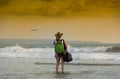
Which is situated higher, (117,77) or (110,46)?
(110,46)

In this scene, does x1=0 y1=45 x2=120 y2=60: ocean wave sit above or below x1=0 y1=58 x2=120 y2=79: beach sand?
above

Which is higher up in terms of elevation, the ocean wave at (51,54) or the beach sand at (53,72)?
the ocean wave at (51,54)

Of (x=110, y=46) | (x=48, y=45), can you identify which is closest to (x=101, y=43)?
(x=110, y=46)

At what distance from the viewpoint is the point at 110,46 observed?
5756cm

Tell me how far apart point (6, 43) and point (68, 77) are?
1760 inches

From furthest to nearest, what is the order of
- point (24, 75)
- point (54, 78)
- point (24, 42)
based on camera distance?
point (24, 42) → point (24, 75) → point (54, 78)

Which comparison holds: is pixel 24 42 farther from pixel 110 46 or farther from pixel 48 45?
pixel 110 46

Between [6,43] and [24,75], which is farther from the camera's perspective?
[6,43]

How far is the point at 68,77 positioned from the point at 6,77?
2.30 meters

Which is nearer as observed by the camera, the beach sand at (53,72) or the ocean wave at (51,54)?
the beach sand at (53,72)

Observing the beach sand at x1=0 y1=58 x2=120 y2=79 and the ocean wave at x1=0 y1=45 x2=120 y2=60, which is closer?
the beach sand at x1=0 y1=58 x2=120 y2=79

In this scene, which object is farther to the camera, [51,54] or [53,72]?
[51,54]

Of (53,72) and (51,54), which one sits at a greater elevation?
(51,54)

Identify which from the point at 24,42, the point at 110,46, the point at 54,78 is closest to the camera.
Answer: the point at 54,78
